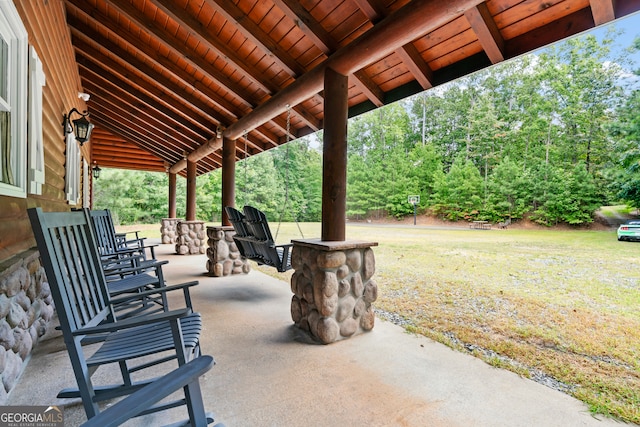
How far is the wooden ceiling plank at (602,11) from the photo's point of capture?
167 centimetres

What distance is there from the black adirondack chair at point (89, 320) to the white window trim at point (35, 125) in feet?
3.49

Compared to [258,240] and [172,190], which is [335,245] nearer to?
[258,240]

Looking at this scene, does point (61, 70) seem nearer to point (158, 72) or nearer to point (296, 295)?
point (158, 72)

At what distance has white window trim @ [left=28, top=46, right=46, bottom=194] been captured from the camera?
7.60ft

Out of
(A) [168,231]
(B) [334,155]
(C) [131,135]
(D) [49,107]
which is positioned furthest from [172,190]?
(B) [334,155]

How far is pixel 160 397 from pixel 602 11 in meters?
2.67

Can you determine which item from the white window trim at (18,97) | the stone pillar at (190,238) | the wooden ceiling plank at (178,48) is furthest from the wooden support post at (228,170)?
the white window trim at (18,97)

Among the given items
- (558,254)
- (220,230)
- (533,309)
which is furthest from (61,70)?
(558,254)

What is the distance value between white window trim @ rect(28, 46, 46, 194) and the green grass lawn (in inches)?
135

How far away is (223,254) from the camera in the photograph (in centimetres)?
517

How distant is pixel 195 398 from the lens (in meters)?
0.82

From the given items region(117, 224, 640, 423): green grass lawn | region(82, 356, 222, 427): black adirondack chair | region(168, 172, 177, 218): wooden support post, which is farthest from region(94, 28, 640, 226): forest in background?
region(82, 356, 222, 427): black adirondack chair

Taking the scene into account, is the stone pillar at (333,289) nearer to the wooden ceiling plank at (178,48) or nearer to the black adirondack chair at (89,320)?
the black adirondack chair at (89,320)

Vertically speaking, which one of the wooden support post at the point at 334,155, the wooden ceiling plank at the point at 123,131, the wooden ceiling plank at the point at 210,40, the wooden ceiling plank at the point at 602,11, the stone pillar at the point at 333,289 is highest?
the wooden ceiling plank at the point at 123,131
